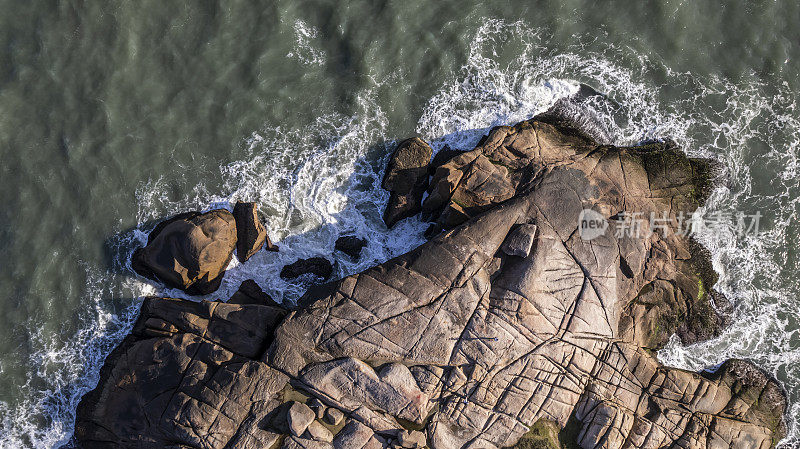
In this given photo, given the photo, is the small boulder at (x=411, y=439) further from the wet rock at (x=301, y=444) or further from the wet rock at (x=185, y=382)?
the wet rock at (x=185, y=382)

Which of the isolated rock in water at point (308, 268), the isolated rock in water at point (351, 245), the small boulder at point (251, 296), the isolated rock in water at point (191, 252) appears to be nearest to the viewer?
the isolated rock in water at point (191, 252)

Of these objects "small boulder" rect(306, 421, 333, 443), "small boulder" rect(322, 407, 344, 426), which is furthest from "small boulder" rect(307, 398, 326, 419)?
"small boulder" rect(306, 421, 333, 443)

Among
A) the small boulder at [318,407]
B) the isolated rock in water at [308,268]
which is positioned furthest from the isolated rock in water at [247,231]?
the small boulder at [318,407]

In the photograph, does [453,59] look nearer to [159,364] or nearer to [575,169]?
[575,169]

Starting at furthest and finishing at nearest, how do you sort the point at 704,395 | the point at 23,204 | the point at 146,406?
the point at 23,204 < the point at 704,395 < the point at 146,406

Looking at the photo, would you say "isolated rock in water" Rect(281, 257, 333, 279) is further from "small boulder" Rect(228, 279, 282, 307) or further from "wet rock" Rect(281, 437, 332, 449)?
"wet rock" Rect(281, 437, 332, 449)

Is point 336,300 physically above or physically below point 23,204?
above

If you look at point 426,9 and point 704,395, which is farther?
point 426,9

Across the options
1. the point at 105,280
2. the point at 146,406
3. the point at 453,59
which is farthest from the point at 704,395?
the point at 105,280
